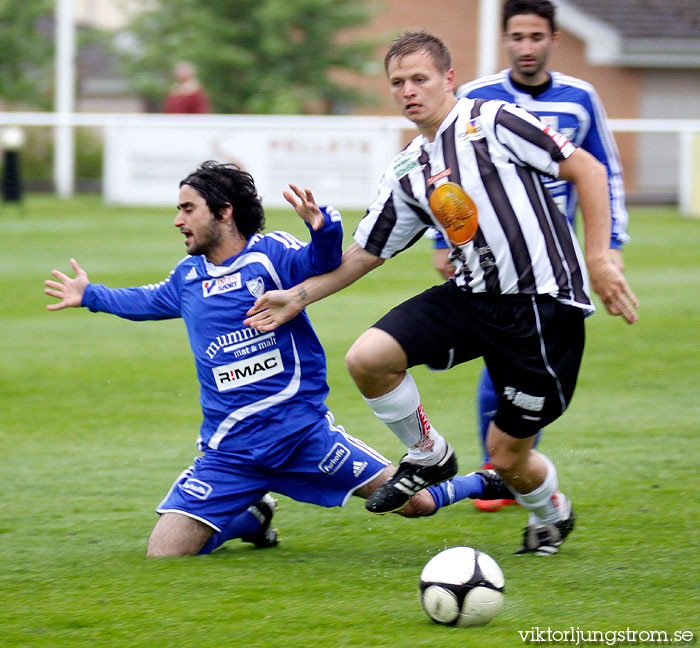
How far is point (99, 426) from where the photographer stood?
6.77 metres

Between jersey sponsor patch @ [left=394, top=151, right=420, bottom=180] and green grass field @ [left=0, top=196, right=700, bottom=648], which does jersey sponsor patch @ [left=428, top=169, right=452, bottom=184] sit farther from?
green grass field @ [left=0, top=196, right=700, bottom=648]

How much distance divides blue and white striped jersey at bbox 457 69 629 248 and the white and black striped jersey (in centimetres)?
101

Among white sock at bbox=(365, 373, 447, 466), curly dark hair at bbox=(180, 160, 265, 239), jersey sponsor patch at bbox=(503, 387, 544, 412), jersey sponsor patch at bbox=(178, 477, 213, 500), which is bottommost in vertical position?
jersey sponsor patch at bbox=(178, 477, 213, 500)

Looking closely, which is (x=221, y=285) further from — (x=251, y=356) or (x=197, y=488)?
(x=197, y=488)

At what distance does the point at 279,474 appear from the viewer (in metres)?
4.71

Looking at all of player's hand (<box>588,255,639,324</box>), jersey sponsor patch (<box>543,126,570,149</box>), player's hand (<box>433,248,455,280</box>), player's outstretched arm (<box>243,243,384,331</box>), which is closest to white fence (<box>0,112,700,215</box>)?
player's hand (<box>433,248,455,280</box>)

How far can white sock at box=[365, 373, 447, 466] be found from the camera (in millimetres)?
4352

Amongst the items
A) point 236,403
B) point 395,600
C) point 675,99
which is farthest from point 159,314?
point 675,99

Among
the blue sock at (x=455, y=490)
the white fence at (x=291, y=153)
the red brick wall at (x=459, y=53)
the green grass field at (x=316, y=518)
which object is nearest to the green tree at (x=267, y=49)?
the red brick wall at (x=459, y=53)

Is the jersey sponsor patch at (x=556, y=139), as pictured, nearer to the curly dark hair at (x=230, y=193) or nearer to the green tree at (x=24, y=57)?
the curly dark hair at (x=230, y=193)

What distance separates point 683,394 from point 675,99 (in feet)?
71.7

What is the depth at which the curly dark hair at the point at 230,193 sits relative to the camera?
4.72 metres

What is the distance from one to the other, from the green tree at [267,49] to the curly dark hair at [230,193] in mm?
22796


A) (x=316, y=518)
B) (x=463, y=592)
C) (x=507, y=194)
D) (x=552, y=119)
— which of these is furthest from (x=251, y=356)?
(x=552, y=119)
